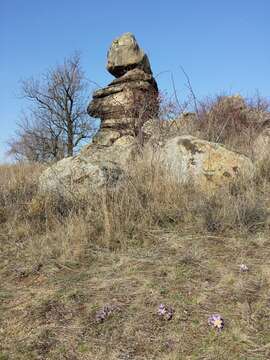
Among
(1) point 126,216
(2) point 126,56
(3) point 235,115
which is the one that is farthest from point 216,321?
(2) point 126,56

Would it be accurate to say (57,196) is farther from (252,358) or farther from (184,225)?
(252,358)

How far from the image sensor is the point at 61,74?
1110 inches

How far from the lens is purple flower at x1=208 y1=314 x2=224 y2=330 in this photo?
248cm

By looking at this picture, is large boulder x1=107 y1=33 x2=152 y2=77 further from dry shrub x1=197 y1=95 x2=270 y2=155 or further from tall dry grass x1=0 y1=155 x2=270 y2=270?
tall dry grass x1=0 y1=155 x2=270 y2=270

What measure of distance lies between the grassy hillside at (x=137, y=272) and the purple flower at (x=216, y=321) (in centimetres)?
3

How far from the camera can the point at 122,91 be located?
52.4 ft

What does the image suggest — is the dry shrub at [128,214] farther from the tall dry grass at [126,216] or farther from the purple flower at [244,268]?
the purple flower at [244,268]

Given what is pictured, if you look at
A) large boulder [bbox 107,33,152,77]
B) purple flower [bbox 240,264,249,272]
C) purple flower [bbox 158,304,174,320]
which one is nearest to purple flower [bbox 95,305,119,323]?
purple flower [bbox 158,304,174,320]

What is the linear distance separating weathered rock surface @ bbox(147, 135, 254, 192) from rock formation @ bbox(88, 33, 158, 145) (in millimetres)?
8522

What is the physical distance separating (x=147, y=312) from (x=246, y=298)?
0.64 metres

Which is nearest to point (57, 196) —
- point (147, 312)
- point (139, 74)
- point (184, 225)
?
point (184, 225)

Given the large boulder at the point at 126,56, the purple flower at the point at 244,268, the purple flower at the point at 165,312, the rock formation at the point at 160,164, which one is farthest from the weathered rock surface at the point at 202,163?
the large boulder at the point at 126,56

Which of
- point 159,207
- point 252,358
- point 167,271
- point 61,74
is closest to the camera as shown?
point 252,358

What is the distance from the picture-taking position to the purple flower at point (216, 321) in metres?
2.48
